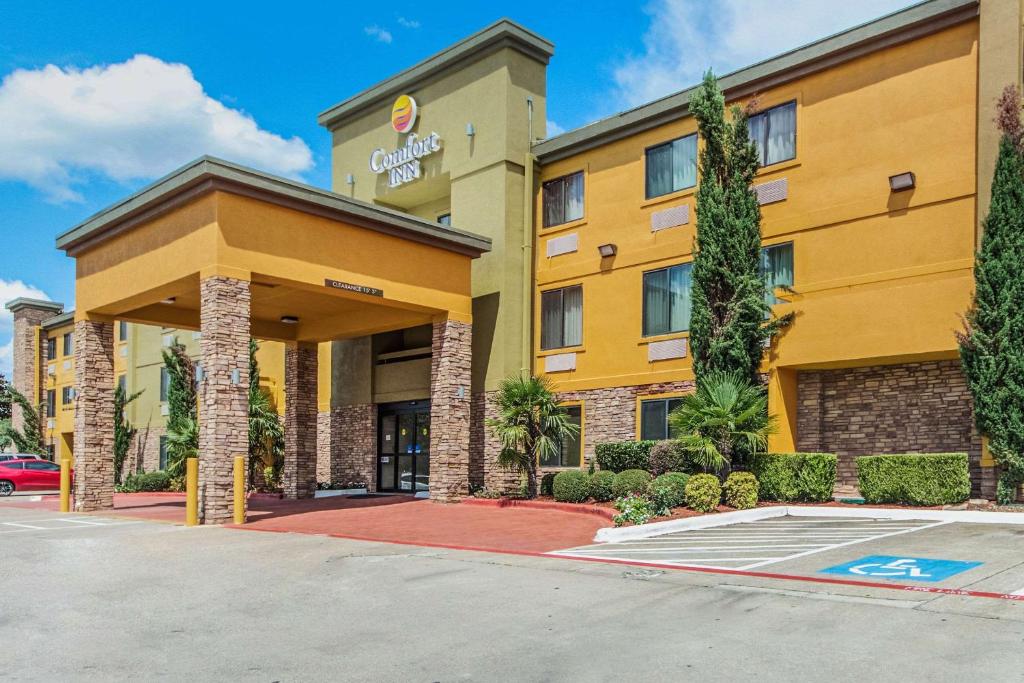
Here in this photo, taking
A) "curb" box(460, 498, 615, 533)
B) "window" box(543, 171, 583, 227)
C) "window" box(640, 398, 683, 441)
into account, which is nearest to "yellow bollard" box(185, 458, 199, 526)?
"curb" box(460, 498, 615, 533)

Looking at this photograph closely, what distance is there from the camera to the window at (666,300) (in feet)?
73.9

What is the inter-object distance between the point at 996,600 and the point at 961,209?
1147 cm

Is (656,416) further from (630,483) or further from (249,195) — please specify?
(249,195)

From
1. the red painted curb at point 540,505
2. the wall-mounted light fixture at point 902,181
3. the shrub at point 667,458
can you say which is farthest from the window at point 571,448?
the wall-mounted light fixture at point 902,181

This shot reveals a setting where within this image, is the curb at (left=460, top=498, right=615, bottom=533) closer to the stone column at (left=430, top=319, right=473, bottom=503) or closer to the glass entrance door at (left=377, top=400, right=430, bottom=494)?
the stone column at (left=430, top=319, right=473, bottom=503)

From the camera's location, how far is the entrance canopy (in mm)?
19266

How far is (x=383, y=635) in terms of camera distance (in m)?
8.15

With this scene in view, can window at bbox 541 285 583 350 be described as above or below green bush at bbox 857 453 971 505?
above

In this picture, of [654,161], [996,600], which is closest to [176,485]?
[654,161]

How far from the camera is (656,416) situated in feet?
74.5

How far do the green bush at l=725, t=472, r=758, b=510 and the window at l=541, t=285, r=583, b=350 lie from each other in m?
7.61

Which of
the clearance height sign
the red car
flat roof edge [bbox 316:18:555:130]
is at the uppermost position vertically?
flat roof edge [bbox 316:18:555:130]

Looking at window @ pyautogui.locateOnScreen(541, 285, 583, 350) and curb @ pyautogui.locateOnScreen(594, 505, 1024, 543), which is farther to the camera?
window @ pyautogui.locateOnScreen(541, 285, 583, 350)

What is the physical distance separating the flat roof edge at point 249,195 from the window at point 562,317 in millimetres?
2559
